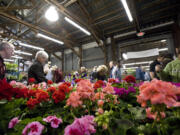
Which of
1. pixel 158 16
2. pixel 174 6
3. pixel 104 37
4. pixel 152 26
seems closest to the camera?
pixel 174 6

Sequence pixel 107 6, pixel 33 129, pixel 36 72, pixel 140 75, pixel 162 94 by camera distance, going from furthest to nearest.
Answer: pixel 140 75, pixel 107 6, pixel 36 72, pixel 33 129, pixel 162 94

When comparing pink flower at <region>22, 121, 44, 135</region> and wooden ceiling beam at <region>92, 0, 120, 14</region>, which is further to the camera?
wooden ceiling beam at <region>92, 0, 120, 14</region>

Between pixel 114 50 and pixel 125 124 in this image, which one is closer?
pixel 125 124

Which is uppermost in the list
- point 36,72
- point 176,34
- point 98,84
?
point 176,34

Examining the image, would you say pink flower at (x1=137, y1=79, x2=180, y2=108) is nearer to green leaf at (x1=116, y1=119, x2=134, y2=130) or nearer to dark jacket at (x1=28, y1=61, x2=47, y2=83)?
green leaf at (x1=116, y1=119, x2=134, y2=130)

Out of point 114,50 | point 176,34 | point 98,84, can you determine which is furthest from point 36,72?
point 176,34

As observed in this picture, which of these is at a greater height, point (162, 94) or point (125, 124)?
point (162, 94)

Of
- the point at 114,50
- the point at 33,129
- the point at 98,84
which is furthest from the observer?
the point at 114,50

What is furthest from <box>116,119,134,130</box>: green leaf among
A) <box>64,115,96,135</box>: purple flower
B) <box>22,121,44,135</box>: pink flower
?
<box>22,121,44,135</box>: pink flower

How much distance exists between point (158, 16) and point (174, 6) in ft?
2.44

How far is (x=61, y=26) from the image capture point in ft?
18.7

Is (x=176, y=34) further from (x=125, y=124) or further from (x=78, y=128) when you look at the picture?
(x=78, y=128)

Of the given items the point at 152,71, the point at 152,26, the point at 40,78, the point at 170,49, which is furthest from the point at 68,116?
the point at 152,26

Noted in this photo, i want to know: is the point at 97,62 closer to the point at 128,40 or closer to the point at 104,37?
the point at 104,37
